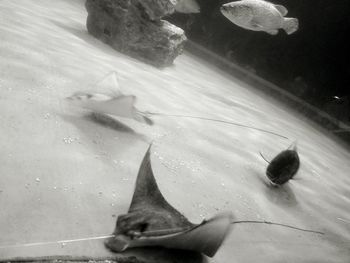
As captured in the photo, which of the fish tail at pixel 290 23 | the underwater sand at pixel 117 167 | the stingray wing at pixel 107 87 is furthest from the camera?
the fish tail at pixel 290 23

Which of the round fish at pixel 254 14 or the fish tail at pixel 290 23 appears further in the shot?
the fish tail at pixel 290 23

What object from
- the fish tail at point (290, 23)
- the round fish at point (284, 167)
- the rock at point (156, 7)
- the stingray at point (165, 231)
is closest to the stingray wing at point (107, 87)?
the stingray at point (165, 231)

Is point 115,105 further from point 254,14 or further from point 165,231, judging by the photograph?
point 254,14

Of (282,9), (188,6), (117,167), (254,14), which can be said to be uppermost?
(282,9)

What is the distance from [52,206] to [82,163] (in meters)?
0.61

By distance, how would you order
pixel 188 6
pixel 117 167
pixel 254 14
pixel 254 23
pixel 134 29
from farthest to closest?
pixel 188 6 < pixel 134 29 < pixel 254 23 < pixel 254 14 < pixel 117 167

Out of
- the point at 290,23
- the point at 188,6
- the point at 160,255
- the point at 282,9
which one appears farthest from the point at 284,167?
the point at 188,6

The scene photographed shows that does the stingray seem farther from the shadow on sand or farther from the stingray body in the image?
the stingray body

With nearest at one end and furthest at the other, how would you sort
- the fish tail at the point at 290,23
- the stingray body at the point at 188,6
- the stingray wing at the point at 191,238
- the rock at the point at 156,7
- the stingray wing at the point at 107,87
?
the stingray wing at the point at 191,238 → the stingray wing at the point at 107,87 → the fish tail at the point at 290,23 → the rock at the point at 156,7 → the stingray body at the point at 188,6

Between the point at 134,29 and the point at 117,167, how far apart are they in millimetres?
4960

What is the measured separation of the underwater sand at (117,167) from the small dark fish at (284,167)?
164 mm

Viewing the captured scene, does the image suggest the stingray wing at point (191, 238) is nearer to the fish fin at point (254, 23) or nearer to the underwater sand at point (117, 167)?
the underwater sand at point (117, 167)

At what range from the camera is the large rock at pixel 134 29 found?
22.3 ft

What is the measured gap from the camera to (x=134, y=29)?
6.96 m
